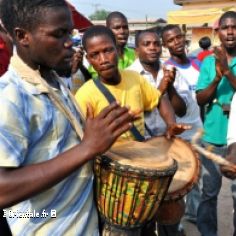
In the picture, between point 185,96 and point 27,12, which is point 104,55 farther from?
point 185,96

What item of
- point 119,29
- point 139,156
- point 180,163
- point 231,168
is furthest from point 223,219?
point 139,156

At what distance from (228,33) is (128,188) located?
215 centimetres

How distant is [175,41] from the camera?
4176 mm

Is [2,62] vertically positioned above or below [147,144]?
above

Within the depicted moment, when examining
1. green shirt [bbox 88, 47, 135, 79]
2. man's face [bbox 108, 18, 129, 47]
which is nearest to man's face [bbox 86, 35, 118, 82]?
green shirt [bbox 88, 47, 135, 79]

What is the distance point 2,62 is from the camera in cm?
294

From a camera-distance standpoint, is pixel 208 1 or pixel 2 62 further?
pixel 208 1

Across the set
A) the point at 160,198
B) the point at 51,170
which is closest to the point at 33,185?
the point at 51,170

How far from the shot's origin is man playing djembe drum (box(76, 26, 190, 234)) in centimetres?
251

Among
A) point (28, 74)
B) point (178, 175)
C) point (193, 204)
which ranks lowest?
point (193, 204)

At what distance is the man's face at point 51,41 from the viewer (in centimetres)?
142

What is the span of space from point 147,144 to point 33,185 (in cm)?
93

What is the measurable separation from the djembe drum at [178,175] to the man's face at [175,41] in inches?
76.5

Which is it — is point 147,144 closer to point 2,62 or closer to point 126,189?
point 126,189
